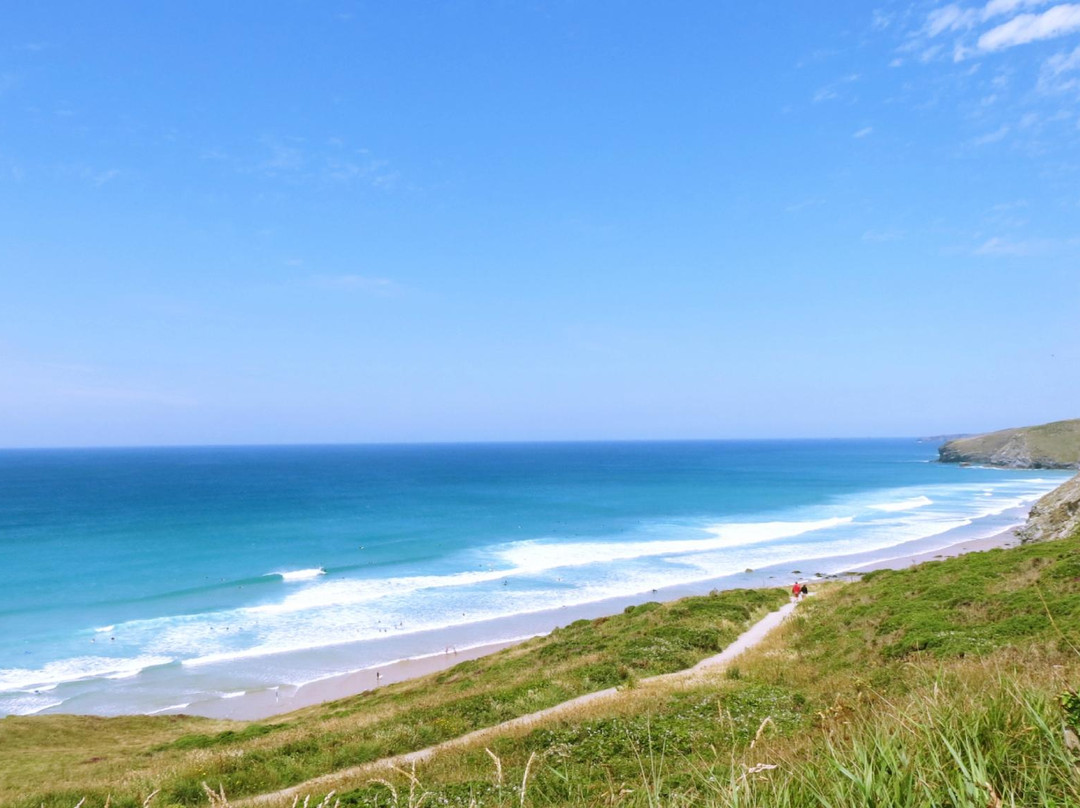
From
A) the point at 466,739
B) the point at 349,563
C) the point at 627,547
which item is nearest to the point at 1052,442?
the point at 627,547

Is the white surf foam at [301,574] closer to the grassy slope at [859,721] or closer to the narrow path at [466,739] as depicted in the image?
the narrow path at [466,739]

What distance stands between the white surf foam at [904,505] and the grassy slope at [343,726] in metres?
64.8

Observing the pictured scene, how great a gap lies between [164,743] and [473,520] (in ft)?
203

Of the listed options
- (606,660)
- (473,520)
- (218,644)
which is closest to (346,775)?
(606,660)

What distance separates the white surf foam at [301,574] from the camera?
53.0m

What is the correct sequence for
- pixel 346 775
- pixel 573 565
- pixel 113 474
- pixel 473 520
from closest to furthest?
pixel 346 775
pixel 573 565
pixel 473 520
pixel 113 474

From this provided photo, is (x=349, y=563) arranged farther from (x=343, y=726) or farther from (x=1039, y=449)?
(x=1039, y=449)

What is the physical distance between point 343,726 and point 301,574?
1576 inches

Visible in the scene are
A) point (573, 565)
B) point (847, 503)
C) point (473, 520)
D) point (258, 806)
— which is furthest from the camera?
point (847, 503)

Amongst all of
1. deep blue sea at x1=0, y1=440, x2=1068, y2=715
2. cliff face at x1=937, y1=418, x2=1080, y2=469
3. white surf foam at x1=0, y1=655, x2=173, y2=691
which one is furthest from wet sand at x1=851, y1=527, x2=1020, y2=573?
cliff face at x1=937, y1=418, x2=1080, y2=469

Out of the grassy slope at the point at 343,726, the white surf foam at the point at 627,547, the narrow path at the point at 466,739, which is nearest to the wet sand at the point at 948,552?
the white surf foam at the point at 627,547

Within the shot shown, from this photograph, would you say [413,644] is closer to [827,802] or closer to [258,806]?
[258,806]

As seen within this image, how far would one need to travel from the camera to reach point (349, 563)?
58062 mm

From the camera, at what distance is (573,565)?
56938mm
